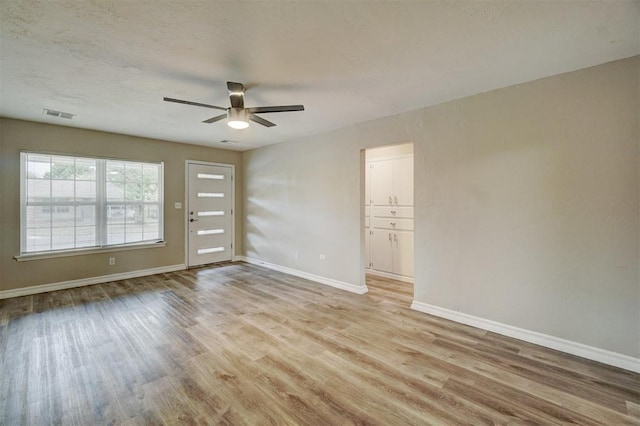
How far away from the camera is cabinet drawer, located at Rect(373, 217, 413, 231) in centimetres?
480

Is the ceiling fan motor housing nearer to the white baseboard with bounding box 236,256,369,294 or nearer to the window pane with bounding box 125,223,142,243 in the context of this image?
the white baseboard with bounding box 236,256,369,294

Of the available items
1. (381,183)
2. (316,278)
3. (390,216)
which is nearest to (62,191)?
(316,278)

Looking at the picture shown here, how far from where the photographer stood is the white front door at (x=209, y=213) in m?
5.83

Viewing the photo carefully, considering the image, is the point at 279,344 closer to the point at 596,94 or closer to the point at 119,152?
the point at 596,94

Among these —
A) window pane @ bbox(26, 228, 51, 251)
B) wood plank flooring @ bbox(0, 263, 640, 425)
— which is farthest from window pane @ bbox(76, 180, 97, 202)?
wood plank flooring @ bbox(0, 263, 640, 425)

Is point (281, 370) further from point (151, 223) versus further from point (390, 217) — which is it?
point (151, 223)

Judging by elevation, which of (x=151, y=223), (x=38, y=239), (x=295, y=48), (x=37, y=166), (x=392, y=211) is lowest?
(x=38, y=239)

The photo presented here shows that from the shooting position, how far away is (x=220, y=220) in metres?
6.28

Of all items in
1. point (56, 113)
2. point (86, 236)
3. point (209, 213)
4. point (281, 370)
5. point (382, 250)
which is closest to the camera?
point (281, 370)

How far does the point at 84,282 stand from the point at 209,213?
2.42 m

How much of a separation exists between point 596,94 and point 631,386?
7.86 feet

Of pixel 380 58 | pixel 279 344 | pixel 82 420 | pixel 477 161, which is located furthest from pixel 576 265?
pixel 82 420

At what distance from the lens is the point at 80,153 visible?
4504 mm

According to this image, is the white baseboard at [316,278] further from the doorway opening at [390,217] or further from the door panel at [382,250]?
the door panel at [382,250]
